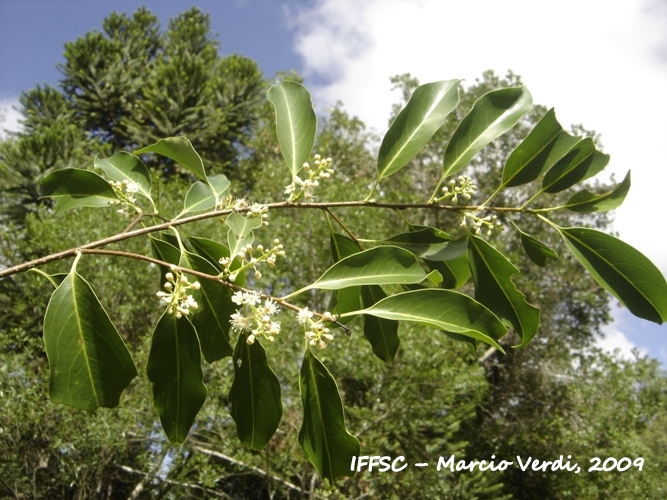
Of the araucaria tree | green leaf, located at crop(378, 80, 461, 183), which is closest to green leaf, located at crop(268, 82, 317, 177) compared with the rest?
the araucaria tree

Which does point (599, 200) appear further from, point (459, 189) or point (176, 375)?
point (176, 375)

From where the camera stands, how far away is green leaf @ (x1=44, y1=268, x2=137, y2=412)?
25.0 inches

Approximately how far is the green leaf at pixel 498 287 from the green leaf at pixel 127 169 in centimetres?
47

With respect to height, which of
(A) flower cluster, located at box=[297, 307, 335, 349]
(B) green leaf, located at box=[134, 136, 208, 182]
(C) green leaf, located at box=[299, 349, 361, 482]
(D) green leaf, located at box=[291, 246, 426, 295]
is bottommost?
(C) green leaf, located at box=[299, 349, 361, 482]

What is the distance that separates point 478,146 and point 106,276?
584cm

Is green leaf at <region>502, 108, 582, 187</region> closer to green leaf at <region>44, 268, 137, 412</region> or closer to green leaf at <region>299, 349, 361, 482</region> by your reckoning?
green leaf at <region>299, 349, 361, 482</region>

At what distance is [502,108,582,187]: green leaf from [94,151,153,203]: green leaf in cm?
52

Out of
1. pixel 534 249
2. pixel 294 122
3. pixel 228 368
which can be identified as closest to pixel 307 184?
pixel 294 122

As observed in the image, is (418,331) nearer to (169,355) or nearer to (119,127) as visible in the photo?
(169,355)

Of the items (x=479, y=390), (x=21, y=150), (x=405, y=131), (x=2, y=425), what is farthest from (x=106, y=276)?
(x=405, y=131)

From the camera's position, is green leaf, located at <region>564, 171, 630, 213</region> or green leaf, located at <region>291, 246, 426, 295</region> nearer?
green leaf, located at <region>291, 246, 426, 295</region>

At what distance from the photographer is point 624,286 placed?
71 cm

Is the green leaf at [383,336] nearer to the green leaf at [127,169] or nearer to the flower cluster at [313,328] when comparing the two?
the flower cluster at [313,328]

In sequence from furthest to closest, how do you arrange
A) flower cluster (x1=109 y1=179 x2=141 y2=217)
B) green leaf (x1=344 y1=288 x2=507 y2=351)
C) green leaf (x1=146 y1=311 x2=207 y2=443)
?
flower cluster (x1=109 y1=179 x2=141 y2=217) → green leaf (x1=146 y1=311 x2=207 y2=443) → green leaf (x1=344 y1=288 x2=507 y2=351)
